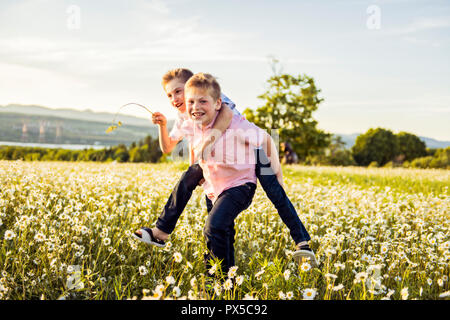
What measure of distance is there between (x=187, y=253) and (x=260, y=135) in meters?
1.44

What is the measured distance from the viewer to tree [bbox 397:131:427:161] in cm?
6588

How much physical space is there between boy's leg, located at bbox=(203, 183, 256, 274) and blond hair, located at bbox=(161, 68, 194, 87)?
1.31 metres

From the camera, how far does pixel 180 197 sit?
3.89 metres

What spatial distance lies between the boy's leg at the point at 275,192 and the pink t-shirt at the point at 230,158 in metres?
0.14

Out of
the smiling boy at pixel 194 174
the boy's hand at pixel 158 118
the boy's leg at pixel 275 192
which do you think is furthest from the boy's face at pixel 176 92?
the boy's leg at pixel 275 192

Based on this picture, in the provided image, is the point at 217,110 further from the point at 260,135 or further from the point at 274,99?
the point at 274,99

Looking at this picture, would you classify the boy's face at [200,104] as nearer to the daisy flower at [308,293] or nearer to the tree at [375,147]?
the daisy flower at [308,293]

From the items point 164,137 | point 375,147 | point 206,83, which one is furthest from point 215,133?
point 375,147

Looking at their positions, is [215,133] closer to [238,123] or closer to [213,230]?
[238,123]

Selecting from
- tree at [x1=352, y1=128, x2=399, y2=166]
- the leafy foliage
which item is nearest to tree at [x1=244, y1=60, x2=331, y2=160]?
the leafy foliage

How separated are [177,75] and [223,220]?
5.38 feet

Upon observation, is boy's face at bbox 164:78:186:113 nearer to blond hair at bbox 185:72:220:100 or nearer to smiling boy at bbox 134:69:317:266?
smiling boy at bbox 134:69:317:266
